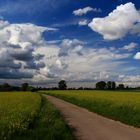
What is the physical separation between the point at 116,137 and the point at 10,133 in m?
5.31

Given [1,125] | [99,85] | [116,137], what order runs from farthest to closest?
1. [99,85]
2. [116,137]
3. [1,125]

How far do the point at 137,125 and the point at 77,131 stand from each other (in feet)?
18.2

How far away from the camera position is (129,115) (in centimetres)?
2648

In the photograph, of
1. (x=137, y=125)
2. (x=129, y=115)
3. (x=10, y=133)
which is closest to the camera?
(x=10, y=133)

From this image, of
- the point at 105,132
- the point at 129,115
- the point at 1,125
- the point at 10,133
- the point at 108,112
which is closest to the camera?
the point at 10,133

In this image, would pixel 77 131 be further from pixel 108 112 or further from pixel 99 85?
pixel 99 85

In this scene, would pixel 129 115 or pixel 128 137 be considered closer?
pixel 128 137

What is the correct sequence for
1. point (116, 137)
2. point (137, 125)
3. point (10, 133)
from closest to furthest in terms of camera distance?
point (10, 133), point (116, 137), point (137, 125)

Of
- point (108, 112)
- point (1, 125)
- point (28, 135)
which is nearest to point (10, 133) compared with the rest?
point (28, 135)

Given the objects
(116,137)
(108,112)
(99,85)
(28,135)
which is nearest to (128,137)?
(116,137)

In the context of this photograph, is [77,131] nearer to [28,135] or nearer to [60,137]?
[60,137]

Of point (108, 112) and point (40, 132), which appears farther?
point (108, 112)

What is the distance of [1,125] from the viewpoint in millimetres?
14414

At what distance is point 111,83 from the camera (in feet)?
652
